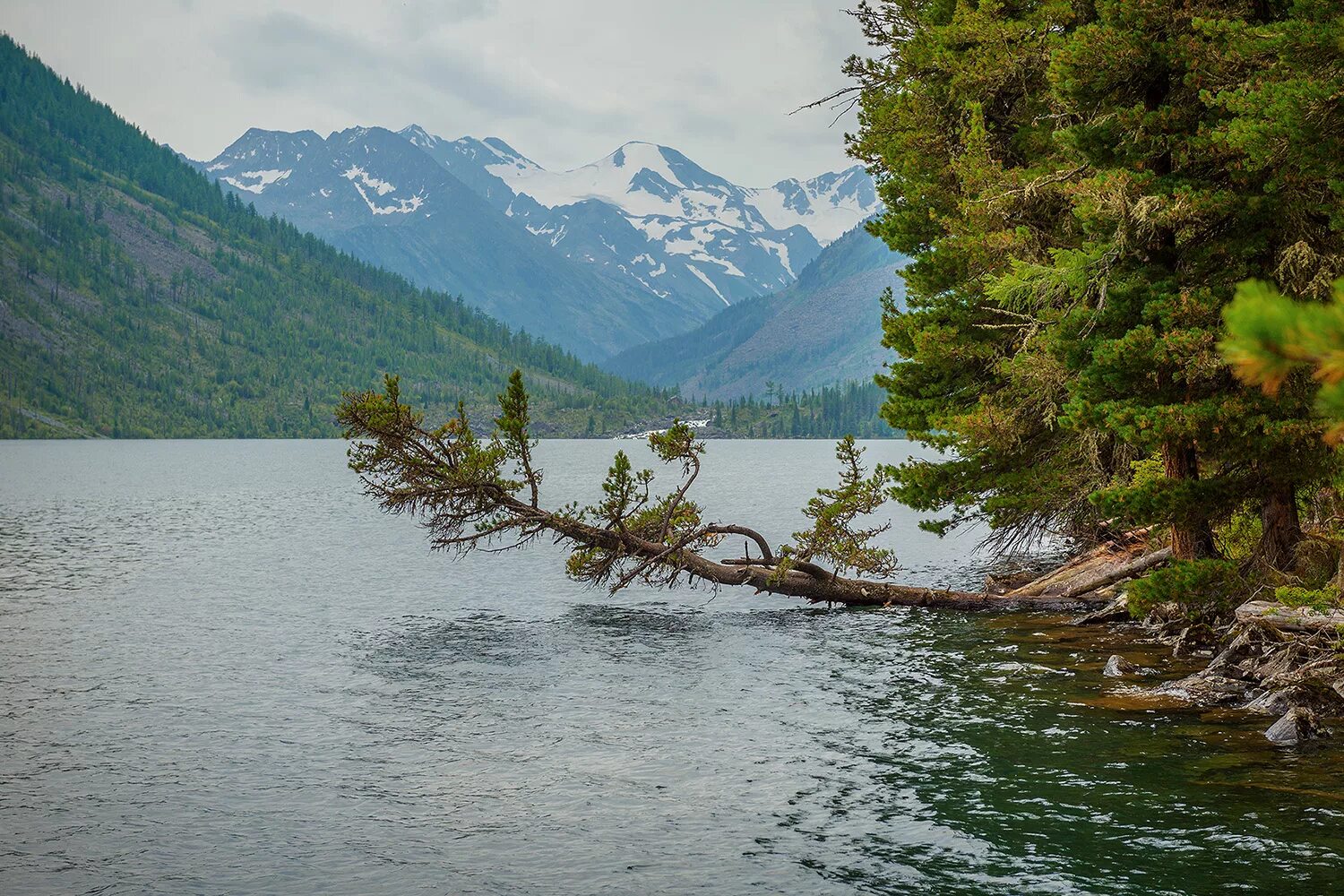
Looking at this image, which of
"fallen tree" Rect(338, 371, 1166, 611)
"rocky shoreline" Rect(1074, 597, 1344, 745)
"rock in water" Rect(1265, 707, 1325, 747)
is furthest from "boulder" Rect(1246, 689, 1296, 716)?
"fallen tree" Rect(338, 371, 1166, 611)

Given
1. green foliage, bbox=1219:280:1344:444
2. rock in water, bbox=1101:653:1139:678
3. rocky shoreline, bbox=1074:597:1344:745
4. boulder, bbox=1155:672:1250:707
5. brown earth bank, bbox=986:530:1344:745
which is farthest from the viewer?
rock in water, bbox=1101:653:1139:678

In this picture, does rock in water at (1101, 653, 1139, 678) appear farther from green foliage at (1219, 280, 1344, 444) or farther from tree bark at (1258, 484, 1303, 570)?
green foliage at (1219, 280, 1344, 444)

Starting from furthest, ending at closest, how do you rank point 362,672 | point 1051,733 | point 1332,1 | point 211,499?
point 211,499, point 362,672, point 1051,733, point 1332,1

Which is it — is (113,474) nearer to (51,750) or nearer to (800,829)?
(51,750)

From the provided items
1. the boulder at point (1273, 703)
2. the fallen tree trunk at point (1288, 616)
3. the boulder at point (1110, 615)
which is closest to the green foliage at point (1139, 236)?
the fallen tree trunk at point (1288, 616)

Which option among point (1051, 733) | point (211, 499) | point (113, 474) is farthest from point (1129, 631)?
point (113, 474)

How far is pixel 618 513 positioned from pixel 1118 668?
14.0 m

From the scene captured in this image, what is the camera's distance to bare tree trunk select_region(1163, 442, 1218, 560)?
21.6 m

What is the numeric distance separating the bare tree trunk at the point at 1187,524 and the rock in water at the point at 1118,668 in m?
2.63

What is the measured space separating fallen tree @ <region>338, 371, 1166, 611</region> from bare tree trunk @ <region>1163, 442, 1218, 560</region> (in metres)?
3.34

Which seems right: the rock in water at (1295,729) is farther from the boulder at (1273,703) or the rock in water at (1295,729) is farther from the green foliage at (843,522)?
the green foliage at (843,522)

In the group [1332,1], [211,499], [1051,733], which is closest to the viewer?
[1332,1]

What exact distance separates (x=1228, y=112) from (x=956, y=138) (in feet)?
36.4

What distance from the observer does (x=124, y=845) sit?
15.3 meters
